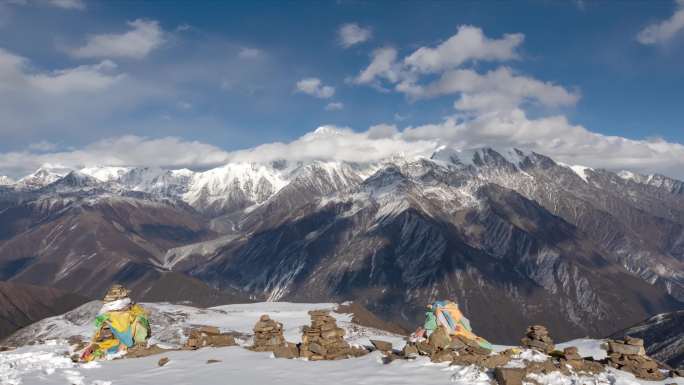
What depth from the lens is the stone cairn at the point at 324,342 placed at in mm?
39844

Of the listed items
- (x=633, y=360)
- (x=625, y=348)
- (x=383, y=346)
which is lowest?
(x=633, y=360)

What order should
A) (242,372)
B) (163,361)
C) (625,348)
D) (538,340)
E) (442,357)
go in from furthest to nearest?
1. (538,340)
2. (163,361)
3. (625,348)
4. (442,357)
5. (242,372)

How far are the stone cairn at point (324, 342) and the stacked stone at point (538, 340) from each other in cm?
1389

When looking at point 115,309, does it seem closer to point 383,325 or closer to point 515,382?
point 515,382

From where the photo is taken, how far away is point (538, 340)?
42.5 meters

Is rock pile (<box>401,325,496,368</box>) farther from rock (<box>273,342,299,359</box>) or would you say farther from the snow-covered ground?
rock (<box>273,342,299,359</box>)

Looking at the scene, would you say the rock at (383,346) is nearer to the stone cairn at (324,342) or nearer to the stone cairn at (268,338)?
the stone cairn at (324,342)

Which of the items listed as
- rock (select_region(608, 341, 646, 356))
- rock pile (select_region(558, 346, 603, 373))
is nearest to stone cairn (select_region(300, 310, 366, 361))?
rock pile (select_region(558, 346, 603, 373))

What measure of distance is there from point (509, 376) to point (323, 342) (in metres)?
17.3

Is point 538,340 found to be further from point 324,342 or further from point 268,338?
point 268,338

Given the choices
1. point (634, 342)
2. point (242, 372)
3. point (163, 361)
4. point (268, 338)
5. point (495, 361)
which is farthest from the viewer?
point (268, 338)

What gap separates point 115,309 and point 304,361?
1920cm

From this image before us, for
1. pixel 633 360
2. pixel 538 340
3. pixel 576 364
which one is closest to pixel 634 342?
pixel 633 360

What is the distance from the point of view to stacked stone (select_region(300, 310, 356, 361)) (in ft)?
131
